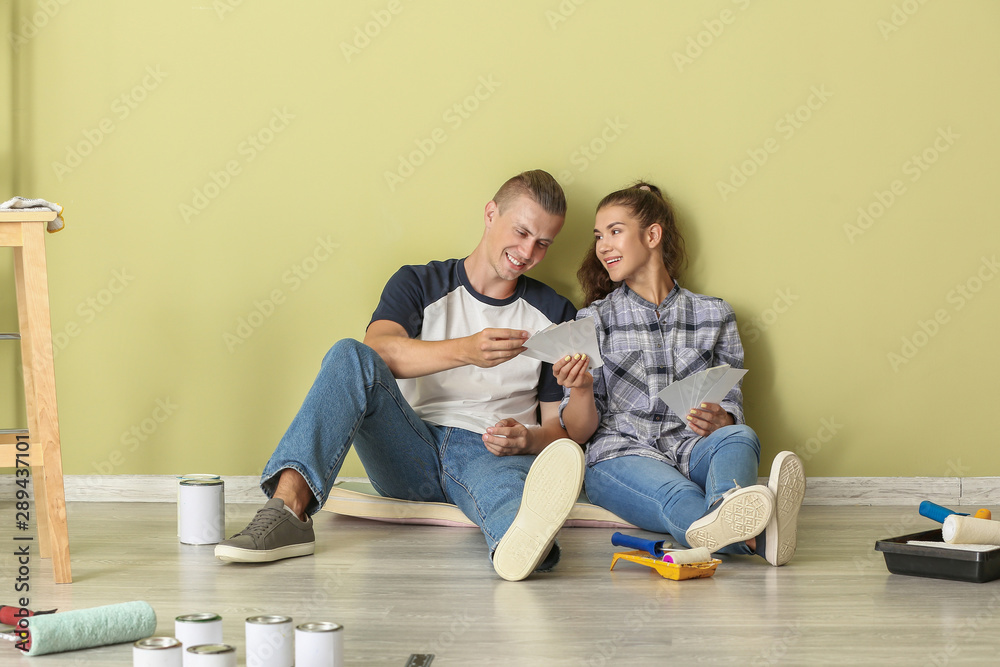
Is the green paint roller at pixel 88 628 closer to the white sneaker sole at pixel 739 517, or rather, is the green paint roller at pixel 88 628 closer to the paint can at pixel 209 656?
the paint can at pixel 209 656

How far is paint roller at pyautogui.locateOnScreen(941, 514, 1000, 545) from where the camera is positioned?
5.81 ft

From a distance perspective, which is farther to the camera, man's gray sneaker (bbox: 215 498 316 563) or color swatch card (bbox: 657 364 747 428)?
color swatch card (bbox: 657 364 747 428)

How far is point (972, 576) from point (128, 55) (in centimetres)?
280

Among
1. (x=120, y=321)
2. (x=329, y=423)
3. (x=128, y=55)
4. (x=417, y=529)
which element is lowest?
(x=417, y=529)

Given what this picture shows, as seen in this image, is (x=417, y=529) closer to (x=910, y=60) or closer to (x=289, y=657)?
(x=289, y=657)

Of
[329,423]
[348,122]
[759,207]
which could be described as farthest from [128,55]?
[759,207]

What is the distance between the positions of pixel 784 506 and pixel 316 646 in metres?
1.14

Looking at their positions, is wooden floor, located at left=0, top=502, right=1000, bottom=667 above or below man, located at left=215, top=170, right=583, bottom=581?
below

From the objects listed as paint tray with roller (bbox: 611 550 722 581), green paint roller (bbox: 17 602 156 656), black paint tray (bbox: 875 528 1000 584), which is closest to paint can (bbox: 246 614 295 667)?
green paint roller (bbox: 17 602 156 656)

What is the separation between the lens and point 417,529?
2.30 m

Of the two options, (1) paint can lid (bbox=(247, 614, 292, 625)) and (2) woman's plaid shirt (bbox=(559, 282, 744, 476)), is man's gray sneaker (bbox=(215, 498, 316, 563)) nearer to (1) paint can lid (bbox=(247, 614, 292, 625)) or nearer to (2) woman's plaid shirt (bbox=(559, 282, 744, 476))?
(1) paint can lid (bbox=(247, 614, 292, 625))

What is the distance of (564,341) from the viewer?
6.82 feet

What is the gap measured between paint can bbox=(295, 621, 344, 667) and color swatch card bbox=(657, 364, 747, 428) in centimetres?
129

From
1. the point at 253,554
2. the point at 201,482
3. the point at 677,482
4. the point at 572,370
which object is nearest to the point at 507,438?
the point at 572,370
